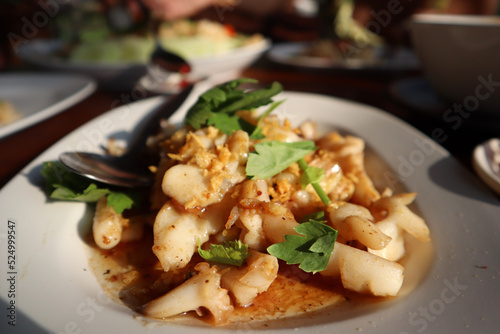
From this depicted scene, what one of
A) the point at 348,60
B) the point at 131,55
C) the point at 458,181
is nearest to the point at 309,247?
the point at 458,181

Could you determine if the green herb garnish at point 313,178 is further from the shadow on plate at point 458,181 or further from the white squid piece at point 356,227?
the shadow on plate at point 458,181

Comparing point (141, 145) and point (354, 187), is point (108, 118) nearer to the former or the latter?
point (141, 145)

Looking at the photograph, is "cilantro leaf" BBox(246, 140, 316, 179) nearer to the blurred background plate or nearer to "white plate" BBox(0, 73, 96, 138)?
"white plate" BBox(0, 73, 96, 138)

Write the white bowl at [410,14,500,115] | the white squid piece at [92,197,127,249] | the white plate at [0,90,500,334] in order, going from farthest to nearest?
the white bowl at [410,14,500,115], the white squid piece at [92,197,127,249], the white plate at [0,90,500,334]

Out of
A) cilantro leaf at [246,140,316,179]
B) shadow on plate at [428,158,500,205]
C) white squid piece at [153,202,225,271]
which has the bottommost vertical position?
white squid piece at [153,202,225,271]

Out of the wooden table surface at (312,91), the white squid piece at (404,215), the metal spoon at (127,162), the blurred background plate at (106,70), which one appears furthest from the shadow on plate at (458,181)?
the blurred background plate at (106,70)

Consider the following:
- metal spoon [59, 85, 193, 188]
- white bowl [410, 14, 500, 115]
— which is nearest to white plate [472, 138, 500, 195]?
white bowl [410, 14, 500, 115]
